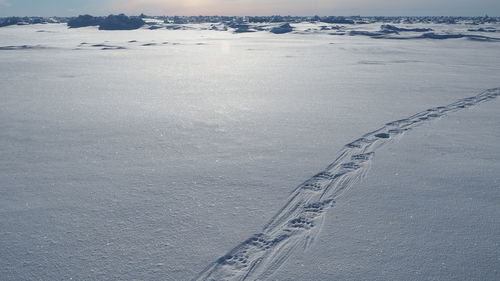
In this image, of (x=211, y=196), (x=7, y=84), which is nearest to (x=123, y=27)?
(x=7, y=84)

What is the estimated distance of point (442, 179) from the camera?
4465 millimetres

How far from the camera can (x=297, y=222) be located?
360cm

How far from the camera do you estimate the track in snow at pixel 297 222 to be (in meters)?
2.96

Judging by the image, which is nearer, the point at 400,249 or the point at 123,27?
the point at 400,249

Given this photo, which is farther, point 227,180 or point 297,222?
point 227,180

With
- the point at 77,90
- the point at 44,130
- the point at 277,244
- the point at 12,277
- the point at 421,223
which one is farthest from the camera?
the point at 77,90

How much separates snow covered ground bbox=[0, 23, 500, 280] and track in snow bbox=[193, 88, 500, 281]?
4 centimetres

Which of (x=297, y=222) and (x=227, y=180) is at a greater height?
(x=227, y=180)

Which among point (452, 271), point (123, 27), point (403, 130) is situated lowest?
point (452, 271)

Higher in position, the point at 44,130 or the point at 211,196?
the point at 44,130

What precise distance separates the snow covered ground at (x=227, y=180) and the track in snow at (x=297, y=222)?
0.04 meters

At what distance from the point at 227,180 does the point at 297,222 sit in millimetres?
1117

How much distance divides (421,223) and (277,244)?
4.70ft

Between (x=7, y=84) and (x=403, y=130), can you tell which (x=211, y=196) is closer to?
(x=403, y=130)
